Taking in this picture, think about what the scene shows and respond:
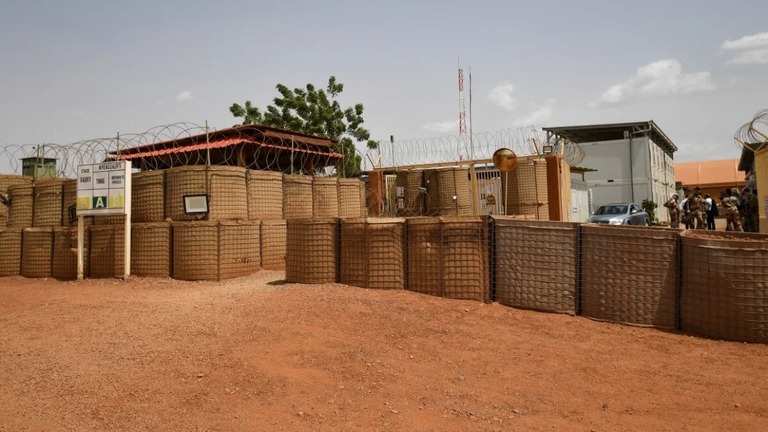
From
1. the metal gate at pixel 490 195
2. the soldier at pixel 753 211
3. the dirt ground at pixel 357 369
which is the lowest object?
the dirt ground at pixel 357 369

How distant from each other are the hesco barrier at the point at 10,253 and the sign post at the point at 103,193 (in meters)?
2.07

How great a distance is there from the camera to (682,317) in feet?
19.8

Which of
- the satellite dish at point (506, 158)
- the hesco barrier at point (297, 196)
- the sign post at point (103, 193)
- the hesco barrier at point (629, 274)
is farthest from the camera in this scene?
the hesco barrier at point (297, 196)

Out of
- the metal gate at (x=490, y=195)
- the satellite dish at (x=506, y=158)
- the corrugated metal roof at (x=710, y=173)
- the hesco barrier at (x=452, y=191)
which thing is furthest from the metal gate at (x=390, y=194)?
the corrugated metal roof at (x=710, y=173)

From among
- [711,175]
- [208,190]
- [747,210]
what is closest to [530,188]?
[747,210]

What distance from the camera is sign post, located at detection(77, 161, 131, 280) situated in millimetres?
9562

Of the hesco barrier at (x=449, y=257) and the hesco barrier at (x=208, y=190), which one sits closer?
the hesco barrier at (x=449, y=257)

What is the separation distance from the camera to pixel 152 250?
947 centimetres

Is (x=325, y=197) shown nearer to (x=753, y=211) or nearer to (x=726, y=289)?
(x=726, y=289)

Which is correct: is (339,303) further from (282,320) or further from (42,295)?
(42,295)

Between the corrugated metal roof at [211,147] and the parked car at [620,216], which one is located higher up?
the corrugated metal roof at [211,147]

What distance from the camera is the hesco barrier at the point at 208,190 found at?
31.7 feet

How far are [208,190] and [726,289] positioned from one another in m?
8.10

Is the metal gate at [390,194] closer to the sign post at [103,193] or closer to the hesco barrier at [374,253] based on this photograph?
the sign post at [103,193]
